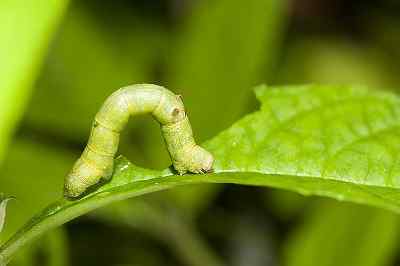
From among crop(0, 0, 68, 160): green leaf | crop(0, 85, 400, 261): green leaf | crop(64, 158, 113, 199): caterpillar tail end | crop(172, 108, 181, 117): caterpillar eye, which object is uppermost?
crop(0, 0, 68, 160): green leaf

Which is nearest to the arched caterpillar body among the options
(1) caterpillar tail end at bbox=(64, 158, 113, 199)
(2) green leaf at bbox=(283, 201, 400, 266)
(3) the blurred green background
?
(1) caterpillar tail end at bbox=(64, 158, 113, 199)

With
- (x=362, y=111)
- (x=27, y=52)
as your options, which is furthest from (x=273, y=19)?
(x=27, y=52)

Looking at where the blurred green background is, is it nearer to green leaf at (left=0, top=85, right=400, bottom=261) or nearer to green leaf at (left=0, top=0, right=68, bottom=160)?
green leaf at (left=0, top=85, right=400, bottom=261)

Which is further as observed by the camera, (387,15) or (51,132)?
(387,15)

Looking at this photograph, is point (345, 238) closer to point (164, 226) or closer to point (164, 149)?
point (164, 226)

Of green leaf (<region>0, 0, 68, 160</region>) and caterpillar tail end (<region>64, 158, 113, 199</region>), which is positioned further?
caterpillar tail end (<region>64, 158, 113, 199</region>)

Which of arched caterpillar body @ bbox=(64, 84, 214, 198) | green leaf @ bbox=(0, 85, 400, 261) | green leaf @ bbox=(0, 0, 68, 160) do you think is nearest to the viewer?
green leaf @ bbox=(0, 0, 68, 160)

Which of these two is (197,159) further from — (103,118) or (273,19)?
(273,19)

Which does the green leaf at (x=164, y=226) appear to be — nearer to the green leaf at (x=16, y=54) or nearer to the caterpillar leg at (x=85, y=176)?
Result: the caterpillar leg at (x=85, y=176)
